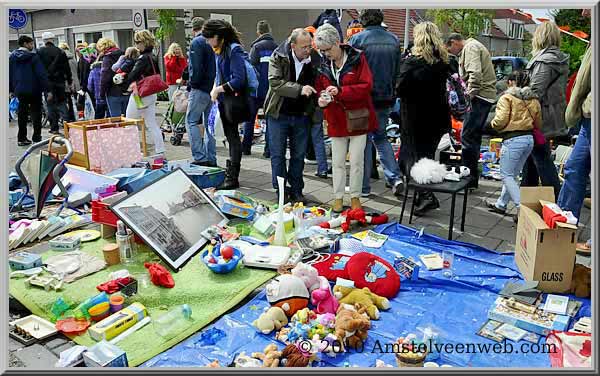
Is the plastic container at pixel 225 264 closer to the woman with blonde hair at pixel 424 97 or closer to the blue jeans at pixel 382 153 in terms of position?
the woman with blonde hair at pixel 424 97

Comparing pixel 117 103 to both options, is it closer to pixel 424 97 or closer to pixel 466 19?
pixel 424 97

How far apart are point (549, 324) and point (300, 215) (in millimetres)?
2307

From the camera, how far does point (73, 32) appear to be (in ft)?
66.3

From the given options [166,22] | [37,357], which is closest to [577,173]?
[37,357]

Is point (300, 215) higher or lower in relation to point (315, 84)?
lower

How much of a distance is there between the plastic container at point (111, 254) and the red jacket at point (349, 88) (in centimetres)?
219

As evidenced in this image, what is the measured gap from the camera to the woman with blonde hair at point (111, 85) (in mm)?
7379

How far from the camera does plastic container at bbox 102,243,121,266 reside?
3.75m

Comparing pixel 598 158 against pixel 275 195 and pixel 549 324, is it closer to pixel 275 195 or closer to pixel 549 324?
pixel 549 324

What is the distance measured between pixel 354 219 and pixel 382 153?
1283 mm

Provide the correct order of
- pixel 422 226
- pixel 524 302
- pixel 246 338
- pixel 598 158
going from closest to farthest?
pixel 598 158, pixel 246 338, pixel 524 302, pixel 422 226

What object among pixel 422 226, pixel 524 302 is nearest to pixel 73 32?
pixel 422 226

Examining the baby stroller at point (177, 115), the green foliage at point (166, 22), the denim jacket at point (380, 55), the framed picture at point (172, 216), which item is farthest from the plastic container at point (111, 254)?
the green foliage at point (166, 22)

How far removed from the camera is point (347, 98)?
4.61 m
